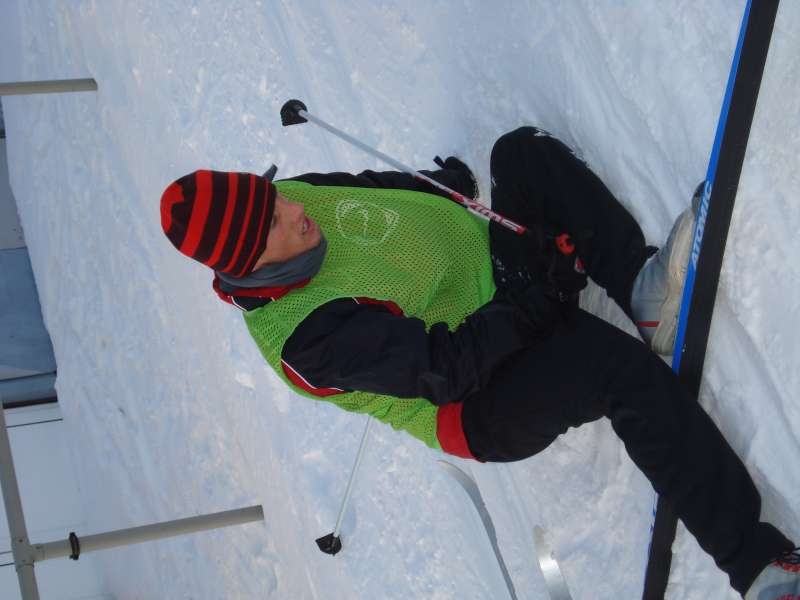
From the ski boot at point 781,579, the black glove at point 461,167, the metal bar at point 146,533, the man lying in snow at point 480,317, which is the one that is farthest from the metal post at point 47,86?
the ski boot at point 781,579

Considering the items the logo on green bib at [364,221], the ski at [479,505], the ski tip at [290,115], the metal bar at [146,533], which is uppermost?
the logo on green bib at [364,221]

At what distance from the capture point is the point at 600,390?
5.59 ft

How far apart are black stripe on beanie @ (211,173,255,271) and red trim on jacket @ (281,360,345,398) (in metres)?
0.22

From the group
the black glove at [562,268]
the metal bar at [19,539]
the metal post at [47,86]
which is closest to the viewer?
the black glove at [562,268]

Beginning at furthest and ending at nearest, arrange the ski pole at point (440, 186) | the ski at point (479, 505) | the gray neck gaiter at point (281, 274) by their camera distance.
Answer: the ski at point (479, 505) < the ski pole at point (440, 186) < the gray neck gaiter at point (281, 274)

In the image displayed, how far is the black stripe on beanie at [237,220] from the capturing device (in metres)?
1.58

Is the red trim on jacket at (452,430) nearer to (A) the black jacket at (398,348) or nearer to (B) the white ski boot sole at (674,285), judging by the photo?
(A) the black jacket at (398,348)

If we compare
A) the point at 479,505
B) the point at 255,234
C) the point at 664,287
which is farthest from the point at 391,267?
the point at 479,505

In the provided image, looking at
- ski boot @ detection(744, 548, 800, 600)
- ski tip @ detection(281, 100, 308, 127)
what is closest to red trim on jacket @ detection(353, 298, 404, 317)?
ski boot @ detection(744, 548, 800, 600)

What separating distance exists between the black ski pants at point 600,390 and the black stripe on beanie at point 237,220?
568mm

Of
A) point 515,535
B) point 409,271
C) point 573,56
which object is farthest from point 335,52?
point 515,535

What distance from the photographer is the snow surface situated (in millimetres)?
1701

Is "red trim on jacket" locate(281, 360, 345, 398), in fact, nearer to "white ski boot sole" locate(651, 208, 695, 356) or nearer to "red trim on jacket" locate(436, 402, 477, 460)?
"red trim on jacket" locate(436, 402, 477, 460)

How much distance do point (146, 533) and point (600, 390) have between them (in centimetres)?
190
